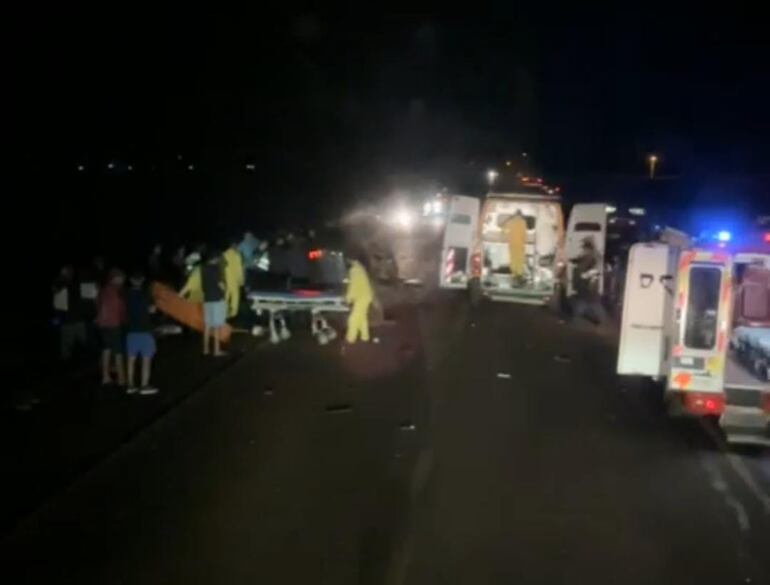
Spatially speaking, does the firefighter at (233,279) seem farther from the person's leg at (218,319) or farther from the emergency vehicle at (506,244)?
the emergency vehicle at (506,244)

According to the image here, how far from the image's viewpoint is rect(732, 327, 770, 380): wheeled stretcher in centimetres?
1485

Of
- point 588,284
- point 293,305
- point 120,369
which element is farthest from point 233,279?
point 588,284

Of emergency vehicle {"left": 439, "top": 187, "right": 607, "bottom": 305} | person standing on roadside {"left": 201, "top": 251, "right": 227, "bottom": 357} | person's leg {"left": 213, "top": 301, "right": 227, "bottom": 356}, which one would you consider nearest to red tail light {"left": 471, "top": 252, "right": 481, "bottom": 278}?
emergency vehicle {"left": 439, "top": 187, "right": 607, "bottom": 305}

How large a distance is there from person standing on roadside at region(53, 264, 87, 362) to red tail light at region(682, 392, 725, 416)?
25.5ft

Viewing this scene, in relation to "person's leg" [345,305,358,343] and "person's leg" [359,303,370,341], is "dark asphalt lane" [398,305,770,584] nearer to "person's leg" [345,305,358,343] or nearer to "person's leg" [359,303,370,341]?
"person's leg" [359,303,370,341]

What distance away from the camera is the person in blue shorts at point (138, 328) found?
16.0 metres

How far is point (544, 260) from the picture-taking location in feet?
90.4

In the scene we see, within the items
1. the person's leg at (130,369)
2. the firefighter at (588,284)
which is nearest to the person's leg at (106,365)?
the person's leg at (130,369)

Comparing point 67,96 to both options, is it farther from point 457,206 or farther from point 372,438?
point 372,438

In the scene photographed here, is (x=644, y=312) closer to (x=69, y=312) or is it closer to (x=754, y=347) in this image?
(x=754, y=347)

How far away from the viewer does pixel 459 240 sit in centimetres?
2806

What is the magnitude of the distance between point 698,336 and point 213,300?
26.0 feet

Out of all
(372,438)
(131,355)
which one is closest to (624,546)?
(372,438)

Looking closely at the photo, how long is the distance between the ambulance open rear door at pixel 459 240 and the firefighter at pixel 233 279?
245 inches
